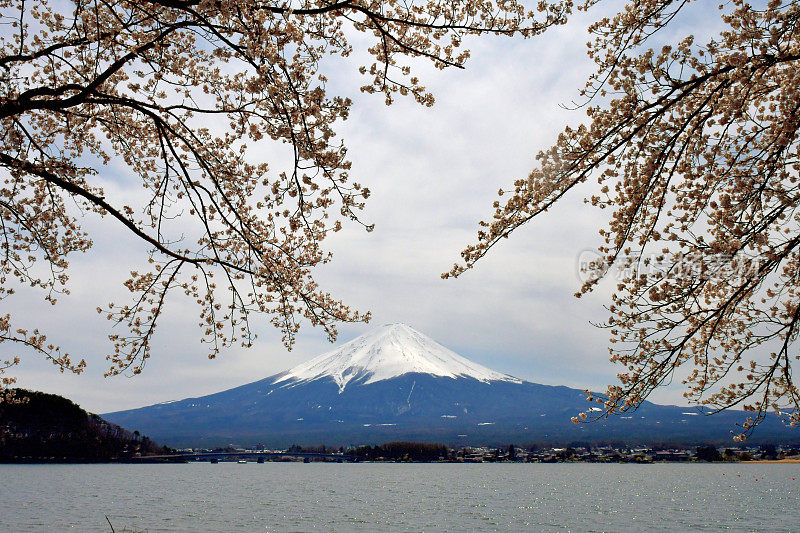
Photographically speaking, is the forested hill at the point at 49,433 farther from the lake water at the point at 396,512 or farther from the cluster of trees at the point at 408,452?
the cluster of trees at the point at 408,452

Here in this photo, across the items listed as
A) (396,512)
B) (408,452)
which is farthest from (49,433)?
(408,452)

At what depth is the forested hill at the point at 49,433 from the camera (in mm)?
95812

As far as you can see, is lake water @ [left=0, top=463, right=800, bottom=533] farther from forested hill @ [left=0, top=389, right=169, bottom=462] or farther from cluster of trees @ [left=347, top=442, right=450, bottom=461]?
cluster of trees @ [left=347, top=442, right=450, bottom=461]

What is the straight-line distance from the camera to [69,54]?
798 centimetres

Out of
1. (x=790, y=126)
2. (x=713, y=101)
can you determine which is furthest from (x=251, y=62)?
Result: (x=790, y=126)

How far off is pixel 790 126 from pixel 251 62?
16.7 feet

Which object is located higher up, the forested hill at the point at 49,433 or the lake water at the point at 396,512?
the forested hill at the point at 49,433

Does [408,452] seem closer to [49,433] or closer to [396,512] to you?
[49,433]

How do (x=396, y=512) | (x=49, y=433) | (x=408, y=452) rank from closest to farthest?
1. (x=396, y=512)
2. (x=49, y=433)
3. (x=408, y=452)

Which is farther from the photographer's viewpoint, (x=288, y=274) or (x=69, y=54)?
(x=288, y=274)

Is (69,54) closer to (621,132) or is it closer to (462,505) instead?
(621,132)

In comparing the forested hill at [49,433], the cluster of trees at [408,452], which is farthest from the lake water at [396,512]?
the cluster of trees at [408,452]

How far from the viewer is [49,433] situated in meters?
102

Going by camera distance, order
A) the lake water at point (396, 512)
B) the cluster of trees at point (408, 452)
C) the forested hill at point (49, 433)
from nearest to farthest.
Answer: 1. the lake water at point (396, 512)
2. the forested hill at point (49, 433)
3. the cluster of trees at point (408, 452)
